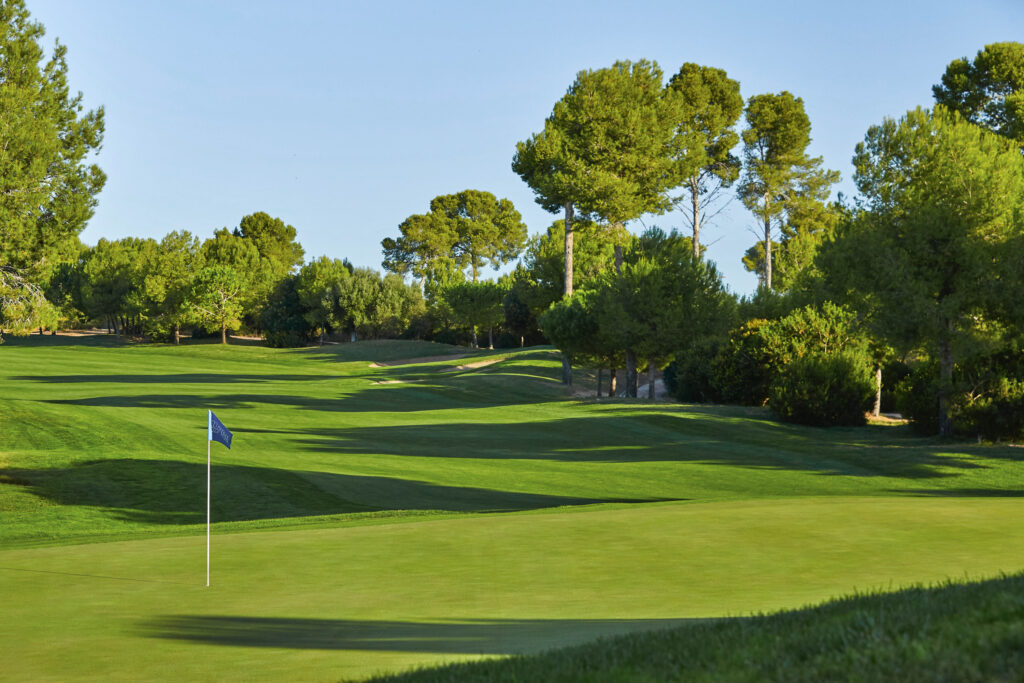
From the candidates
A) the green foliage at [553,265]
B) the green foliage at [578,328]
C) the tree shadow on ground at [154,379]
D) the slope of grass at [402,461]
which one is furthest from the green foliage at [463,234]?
the slope of grass at [402,461]

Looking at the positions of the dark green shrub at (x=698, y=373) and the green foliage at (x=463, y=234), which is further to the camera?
the green foliage at (x=463, y=234)

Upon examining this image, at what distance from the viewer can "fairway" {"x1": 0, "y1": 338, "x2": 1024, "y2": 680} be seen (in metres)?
7.30

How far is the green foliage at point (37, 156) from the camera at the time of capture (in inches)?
1008

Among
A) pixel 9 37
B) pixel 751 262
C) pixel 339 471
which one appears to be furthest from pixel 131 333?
pixel 339 471

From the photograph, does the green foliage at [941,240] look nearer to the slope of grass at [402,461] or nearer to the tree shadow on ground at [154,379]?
the slope of grass at [402,461]

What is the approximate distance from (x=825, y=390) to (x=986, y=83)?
2014cm

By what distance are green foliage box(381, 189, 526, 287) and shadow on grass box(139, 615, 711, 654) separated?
327 feet

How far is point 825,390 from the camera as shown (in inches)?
1243

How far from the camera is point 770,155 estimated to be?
6062 cm

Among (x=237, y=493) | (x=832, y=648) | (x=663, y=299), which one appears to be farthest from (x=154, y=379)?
(x=832, y=648)

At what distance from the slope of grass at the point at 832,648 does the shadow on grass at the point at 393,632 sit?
43.3 inches

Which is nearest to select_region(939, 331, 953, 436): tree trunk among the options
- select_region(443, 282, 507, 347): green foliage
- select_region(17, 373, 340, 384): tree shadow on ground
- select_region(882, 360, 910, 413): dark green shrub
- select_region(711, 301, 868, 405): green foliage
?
select_region(711, 301, 868, 405): green foliage

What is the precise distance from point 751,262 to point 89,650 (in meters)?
117

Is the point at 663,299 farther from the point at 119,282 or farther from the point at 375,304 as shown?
the point at 119,282
